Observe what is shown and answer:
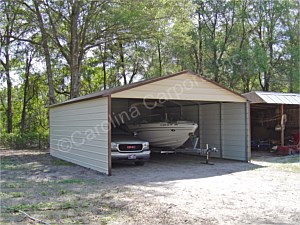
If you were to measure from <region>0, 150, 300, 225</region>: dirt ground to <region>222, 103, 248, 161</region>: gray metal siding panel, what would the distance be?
140cm

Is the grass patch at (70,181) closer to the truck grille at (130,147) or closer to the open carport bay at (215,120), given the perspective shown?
the truck grille at (130,147)

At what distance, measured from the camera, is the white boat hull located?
1184 centimetres

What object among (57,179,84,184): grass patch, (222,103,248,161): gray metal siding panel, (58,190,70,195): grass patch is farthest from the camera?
(222,103,248,161): gray metal siding panel

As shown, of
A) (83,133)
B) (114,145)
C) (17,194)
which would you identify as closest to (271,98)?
(114,145)

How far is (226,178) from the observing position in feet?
27.2

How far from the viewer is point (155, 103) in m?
15.1

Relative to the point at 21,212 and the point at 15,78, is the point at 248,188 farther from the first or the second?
the point at 15,78

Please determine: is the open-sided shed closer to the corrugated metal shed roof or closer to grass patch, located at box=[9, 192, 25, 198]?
the corrugated metal shed roof

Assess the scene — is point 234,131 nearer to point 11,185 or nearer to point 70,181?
point 70,181

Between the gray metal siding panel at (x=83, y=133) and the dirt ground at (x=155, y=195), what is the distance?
53cm

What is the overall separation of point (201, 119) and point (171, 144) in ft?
7.12

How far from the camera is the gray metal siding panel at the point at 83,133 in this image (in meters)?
9.27

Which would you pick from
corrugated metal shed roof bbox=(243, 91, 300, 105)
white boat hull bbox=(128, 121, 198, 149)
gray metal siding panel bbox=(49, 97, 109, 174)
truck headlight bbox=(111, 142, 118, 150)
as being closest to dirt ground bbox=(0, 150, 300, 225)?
gray metal siding panel bbox=(49, 97, 109, 174)

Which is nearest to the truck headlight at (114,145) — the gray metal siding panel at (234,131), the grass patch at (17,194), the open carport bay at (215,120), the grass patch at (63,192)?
the open carport bay at (215,120)
